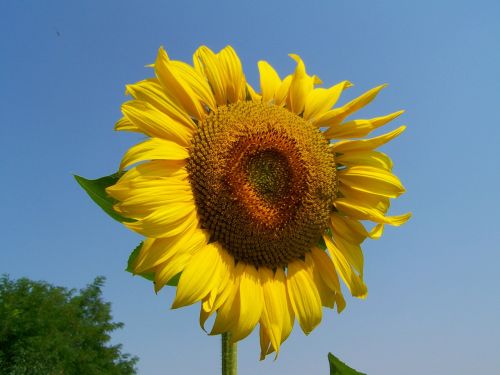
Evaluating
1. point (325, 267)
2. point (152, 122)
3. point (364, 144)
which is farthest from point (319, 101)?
point (152, 122)

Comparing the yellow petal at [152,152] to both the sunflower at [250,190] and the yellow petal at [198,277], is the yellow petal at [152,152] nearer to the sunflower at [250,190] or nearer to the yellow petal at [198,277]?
the sunflower at [250,190]

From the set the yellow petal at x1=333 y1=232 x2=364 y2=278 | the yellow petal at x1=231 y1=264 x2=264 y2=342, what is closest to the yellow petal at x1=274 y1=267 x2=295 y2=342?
the yellow petal at x1=231 y1=264 x2=264 y2=342

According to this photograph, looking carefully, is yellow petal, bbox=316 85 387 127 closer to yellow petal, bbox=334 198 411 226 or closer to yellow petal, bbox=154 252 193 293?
yellow petal, bbox=334 198 411 226

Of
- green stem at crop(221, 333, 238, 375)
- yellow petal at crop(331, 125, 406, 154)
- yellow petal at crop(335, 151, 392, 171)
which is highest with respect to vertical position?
yellow petal at crop(331, 125, 406, 154)

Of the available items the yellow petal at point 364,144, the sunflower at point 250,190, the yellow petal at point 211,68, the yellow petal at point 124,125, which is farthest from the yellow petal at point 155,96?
the yellow petal at point 364,144

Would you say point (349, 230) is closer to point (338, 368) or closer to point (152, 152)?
point (338, 368)
